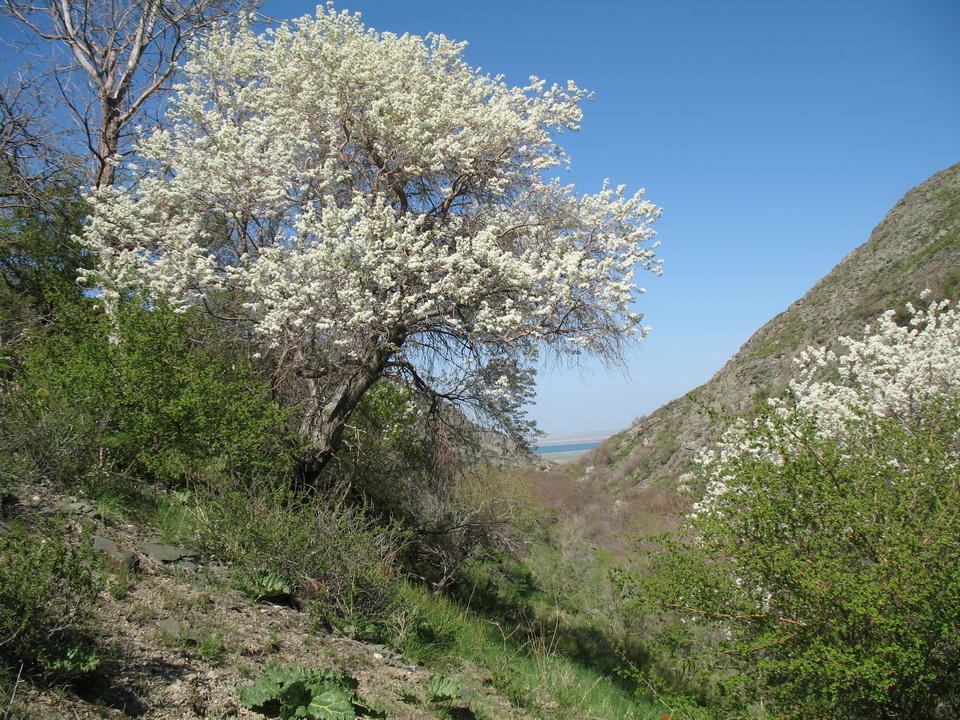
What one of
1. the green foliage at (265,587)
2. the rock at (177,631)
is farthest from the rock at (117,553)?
the green foliage at (265,587)

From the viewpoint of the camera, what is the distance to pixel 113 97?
455 inches

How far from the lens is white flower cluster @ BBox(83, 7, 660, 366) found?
28.4ft

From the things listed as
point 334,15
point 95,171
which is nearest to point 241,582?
point 334,15

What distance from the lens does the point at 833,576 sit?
464 cm

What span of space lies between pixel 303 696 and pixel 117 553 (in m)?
2.32

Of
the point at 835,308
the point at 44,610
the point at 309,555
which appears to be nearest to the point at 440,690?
the point at 309,555

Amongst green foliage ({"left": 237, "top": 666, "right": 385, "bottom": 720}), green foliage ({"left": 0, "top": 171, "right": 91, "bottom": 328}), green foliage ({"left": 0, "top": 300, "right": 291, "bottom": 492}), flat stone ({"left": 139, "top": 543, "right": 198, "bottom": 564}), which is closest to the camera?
green foliage ({"left": 237, "top": 666, "right": 385, "bottom": 720})

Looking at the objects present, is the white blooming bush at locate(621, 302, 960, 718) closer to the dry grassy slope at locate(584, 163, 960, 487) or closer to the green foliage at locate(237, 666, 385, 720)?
the green foliage at locate(237, 666, 385, 720)

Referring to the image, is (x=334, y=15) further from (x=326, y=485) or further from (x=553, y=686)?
(x=553, y=686)

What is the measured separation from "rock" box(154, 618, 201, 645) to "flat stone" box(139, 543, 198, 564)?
3.92ft

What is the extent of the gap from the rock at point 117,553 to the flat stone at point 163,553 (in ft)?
0.64

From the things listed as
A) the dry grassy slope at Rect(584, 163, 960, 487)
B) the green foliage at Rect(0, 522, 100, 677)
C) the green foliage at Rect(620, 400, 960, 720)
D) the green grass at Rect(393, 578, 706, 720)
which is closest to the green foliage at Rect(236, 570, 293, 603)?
the green grass at Rect(393, 578, 706, 720)

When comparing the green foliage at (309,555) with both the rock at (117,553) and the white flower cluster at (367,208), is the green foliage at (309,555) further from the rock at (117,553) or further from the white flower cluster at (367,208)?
the white flower cluster at (367,208)

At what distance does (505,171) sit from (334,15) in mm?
3607
